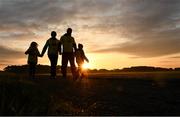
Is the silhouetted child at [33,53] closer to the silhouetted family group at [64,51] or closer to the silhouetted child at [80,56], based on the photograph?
the silhouetted family group at [64,51]

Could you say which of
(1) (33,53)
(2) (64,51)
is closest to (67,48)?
(2) (64,51)

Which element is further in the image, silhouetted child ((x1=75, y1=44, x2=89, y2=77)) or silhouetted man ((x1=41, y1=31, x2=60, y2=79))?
silhouetted child ((x1=75, y1=44, x2=89, y2=77))

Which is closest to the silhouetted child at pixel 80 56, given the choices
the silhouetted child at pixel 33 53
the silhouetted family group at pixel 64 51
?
the silhouetted family group at pixel 64 51

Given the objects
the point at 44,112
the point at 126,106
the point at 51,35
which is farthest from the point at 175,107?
the point at 51,35

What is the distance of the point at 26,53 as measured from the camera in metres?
20.7

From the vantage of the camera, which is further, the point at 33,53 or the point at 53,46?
the point at 33,53

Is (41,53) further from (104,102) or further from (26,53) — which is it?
(104,102)

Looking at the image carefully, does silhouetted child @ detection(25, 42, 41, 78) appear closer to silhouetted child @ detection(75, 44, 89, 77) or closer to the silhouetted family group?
the silhouetted family group

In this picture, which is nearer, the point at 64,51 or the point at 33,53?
the point at 64,51

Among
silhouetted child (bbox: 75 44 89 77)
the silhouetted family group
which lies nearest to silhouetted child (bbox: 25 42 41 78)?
the silhouetted family group

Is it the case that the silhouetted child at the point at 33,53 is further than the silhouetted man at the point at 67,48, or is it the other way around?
the silhouetted child at the point at 33,53

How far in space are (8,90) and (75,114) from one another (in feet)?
6.21

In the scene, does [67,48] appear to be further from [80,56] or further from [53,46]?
[80,56]

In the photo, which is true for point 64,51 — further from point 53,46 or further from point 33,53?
point 33,53
